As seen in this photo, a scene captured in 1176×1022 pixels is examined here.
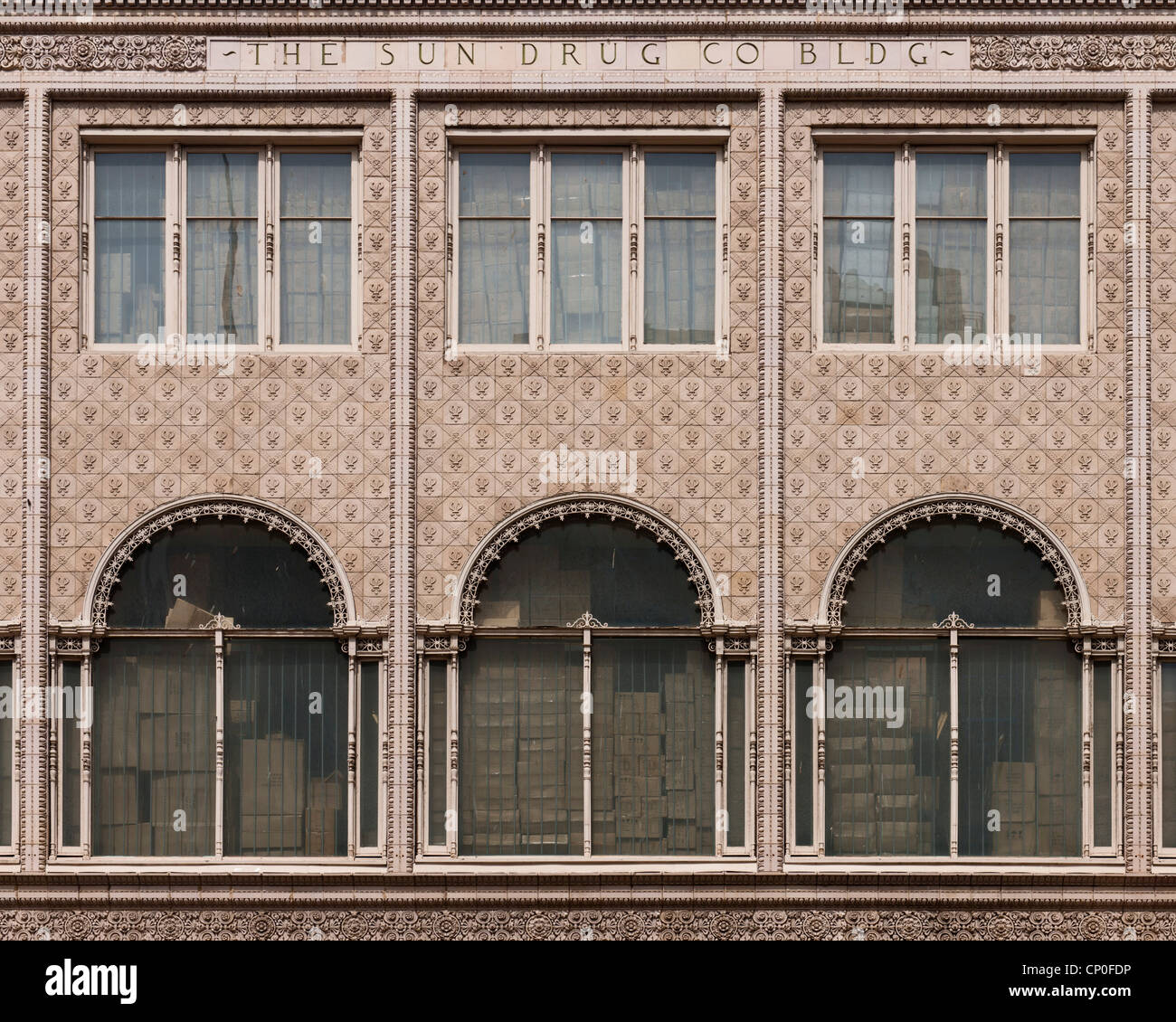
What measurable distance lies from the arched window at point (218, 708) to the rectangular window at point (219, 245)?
226 cm

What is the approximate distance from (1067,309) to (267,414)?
9003 millimetres

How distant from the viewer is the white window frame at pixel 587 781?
16.3 metres

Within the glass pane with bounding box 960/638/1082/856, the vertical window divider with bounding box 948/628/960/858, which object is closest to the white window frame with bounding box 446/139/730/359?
the vertical window divider with bounding box 948/628/960/858

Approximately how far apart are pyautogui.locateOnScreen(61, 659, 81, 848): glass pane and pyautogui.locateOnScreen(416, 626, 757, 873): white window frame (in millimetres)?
3731

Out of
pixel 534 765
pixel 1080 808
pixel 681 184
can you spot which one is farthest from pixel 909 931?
pixel 681 184

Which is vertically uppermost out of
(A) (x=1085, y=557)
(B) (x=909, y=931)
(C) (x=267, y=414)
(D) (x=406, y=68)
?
(D) (x=406, y=68)

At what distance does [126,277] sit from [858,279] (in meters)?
8.27

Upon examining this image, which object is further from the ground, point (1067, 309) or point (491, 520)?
point (1067, 309)

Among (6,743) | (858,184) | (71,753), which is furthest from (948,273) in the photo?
(6,743)

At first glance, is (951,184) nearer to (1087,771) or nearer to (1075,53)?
(1075,53)

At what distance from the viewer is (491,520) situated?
1650 cm

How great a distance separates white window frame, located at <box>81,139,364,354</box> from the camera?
16.8 m

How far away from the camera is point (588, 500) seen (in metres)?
16.5

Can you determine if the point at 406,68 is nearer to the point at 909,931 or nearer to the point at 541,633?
the point at 541,633
